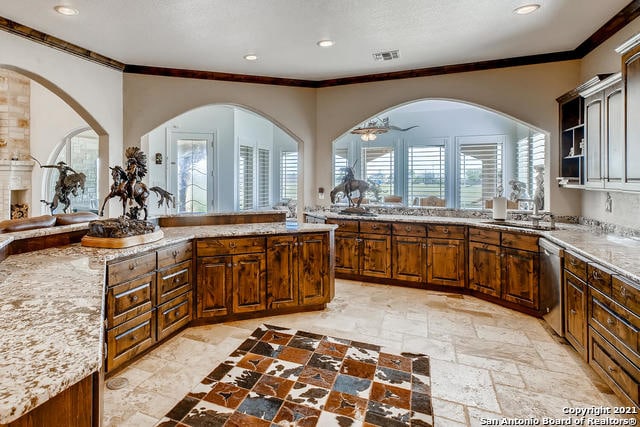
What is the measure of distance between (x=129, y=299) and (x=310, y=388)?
1.46 metres

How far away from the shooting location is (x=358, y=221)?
4.84 m

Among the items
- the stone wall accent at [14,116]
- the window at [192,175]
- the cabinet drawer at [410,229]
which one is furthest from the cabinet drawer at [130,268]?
the stone wall accent at [14,116]

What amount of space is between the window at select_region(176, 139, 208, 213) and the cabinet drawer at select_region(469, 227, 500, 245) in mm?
5497

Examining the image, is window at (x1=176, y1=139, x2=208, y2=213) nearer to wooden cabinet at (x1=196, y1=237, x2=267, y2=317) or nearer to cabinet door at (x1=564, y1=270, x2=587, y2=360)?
wooden cabinet at (x1=196, y1=237, x2=267, y2=317)

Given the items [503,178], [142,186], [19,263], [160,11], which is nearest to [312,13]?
[160,11]

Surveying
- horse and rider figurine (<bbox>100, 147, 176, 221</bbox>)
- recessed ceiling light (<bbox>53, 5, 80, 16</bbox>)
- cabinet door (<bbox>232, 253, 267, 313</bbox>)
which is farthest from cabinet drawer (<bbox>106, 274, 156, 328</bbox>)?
recessed ceiling light (<bbox>53, 5, 80, 16</bbox>)

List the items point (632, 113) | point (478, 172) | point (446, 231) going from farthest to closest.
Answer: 1. point (478, 172)
2. point (446, 231)
3. point (632, 113)

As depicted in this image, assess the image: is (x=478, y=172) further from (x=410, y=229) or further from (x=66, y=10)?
(x=66, y=10)

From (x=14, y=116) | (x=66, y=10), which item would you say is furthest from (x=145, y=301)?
(x=14, y=116)

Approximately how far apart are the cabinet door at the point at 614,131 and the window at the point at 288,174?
671cm

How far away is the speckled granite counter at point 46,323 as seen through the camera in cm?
82

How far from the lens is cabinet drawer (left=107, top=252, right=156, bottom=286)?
93.5 inches

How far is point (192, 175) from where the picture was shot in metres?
7.43

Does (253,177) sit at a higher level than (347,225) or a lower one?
higher
